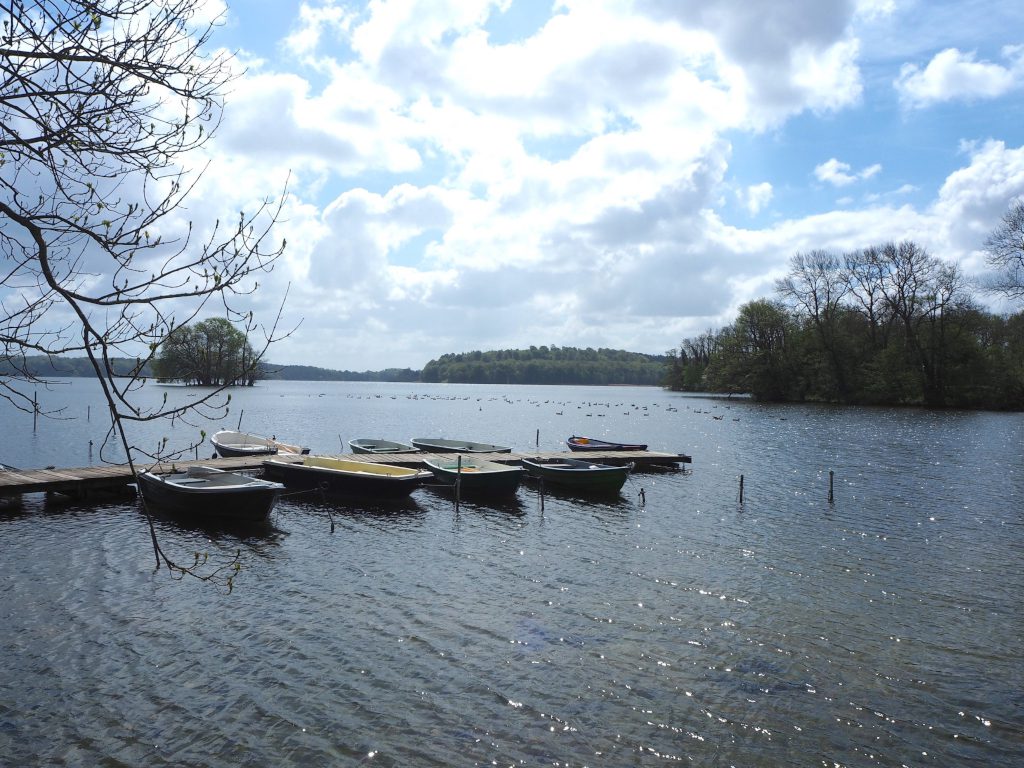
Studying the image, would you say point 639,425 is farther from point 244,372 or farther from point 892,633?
point 244,372

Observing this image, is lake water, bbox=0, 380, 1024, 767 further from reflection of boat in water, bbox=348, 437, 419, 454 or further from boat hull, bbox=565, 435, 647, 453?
boat hull, bbox=565, 435, 647, 453

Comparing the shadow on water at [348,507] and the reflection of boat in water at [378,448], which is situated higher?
the reflection of boat in water at [378,448]

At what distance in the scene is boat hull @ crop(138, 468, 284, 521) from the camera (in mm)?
18547

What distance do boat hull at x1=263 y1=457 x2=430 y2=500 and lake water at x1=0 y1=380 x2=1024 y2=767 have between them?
0.72m

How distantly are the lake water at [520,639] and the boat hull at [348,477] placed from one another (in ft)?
2.35

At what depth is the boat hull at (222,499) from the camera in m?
18.5

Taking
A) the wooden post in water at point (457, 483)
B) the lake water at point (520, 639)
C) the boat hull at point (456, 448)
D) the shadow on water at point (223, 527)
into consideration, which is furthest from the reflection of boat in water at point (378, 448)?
the shadow on water at point (223, 527)

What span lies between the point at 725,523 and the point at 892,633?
29.2 ft

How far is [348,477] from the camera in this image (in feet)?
74.5

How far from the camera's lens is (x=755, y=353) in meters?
96.6

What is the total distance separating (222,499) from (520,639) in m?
11.4

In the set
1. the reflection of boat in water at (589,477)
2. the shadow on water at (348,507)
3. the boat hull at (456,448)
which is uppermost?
the boat hull at (456,448)

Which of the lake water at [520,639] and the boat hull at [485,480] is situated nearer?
the lake water at [520,639]

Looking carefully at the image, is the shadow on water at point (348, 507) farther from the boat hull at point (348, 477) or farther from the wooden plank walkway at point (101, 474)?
the wooden plank walkway at point (101, 474)
